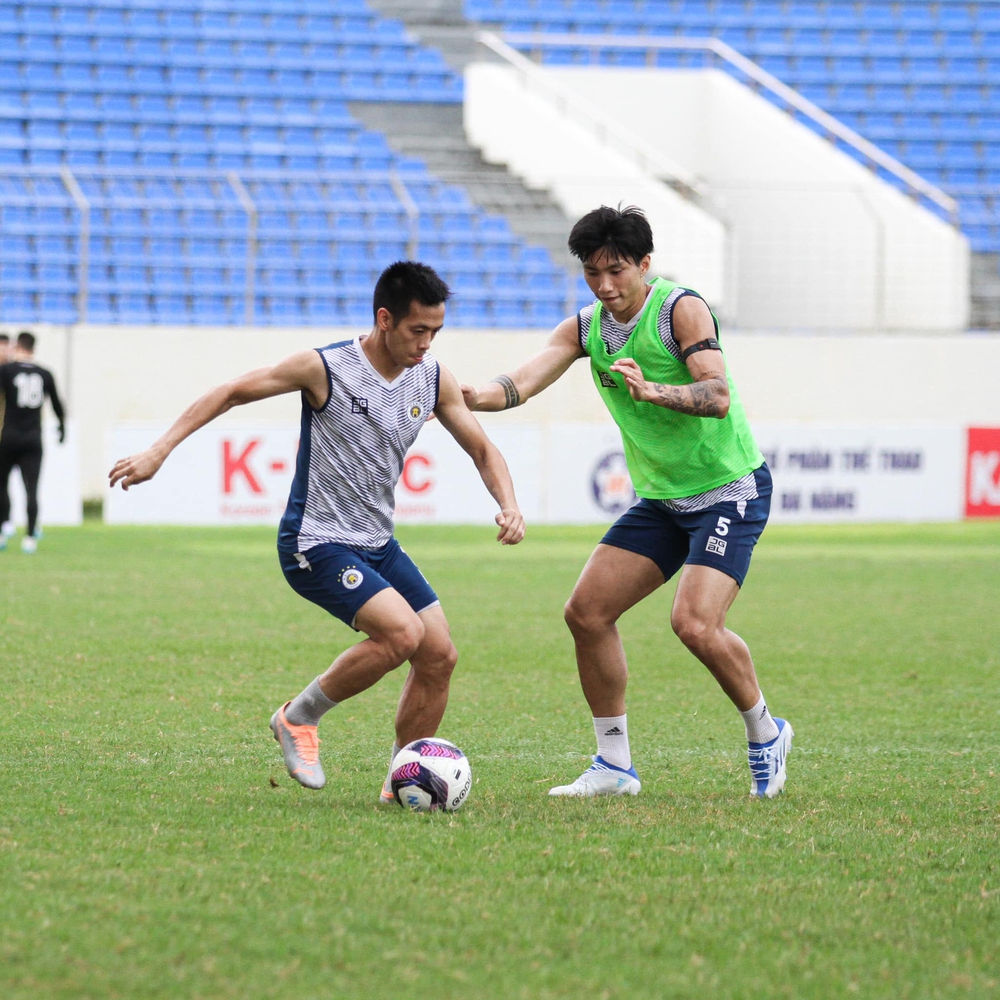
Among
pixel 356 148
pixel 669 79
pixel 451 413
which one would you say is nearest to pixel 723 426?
pixel 451 413

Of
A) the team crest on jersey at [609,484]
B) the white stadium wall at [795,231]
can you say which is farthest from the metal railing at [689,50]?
the team crest on jersey at [609,484]

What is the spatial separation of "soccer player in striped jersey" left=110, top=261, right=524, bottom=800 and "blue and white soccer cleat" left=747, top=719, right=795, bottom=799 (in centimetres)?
116

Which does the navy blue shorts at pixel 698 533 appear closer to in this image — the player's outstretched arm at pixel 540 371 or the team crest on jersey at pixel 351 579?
the player's outstretched arm at pixel 540 371

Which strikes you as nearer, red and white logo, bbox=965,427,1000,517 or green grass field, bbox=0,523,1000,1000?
green grass field, bbox=0,523,1000,1000

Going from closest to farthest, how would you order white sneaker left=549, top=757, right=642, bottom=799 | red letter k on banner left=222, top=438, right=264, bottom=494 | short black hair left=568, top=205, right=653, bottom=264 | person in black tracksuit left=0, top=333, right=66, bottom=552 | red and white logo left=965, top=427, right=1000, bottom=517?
1. short black hair left=568, top=205, right=653, bottom=264
2. white sneaker left=549, top=757, right=642, bottom=799
3. person in black tracksuit left=0, top=333, right=66, bottom=552
4. red letter k on banner left=222, top=438, right=264, bottom=494
5. red and white logo left=965, top=427, right=1000, bottom=517

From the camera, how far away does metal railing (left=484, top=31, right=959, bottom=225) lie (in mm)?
25219

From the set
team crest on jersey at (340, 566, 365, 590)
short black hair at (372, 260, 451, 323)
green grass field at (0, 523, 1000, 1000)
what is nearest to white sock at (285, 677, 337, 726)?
green grass field at (0, 523, 1000, 1000)

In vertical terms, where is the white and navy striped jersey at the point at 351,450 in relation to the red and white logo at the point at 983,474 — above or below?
above

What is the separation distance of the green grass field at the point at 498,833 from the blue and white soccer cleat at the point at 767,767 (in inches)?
4.1

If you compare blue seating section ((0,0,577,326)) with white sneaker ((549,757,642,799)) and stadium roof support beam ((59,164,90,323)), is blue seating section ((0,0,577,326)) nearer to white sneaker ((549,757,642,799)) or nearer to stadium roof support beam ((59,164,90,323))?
stadium roof support beam ((59,164,90,323))

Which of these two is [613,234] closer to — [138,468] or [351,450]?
[351,450]

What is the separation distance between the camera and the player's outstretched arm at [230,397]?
4.87m

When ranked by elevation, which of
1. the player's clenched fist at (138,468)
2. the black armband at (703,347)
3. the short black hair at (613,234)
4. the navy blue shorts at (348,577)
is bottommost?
the navy blue shorts at (348,577)

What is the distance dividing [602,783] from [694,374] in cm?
152
